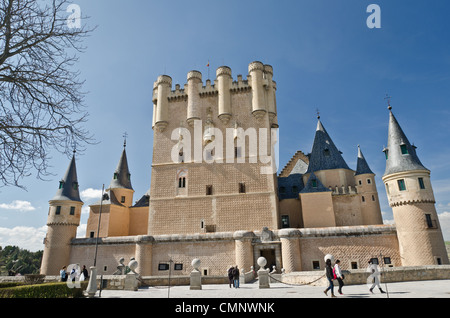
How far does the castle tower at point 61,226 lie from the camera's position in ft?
89.7

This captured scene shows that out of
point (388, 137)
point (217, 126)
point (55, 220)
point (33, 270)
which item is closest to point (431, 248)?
point (388, 137)

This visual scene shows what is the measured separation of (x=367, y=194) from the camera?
29.7 metres

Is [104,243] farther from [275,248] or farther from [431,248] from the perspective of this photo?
[431,248]

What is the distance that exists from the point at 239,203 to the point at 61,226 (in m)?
17.5

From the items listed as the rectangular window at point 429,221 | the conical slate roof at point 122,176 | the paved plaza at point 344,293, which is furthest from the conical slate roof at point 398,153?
the conical slate roof at point 122,176

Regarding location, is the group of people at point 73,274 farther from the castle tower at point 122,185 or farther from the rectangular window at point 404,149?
the rectangular window at point 404,149

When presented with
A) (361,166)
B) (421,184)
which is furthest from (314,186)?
(421,184)

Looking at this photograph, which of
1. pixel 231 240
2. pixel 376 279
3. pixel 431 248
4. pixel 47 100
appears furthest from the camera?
pixel 231 240

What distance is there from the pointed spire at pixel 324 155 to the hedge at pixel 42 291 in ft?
84.1

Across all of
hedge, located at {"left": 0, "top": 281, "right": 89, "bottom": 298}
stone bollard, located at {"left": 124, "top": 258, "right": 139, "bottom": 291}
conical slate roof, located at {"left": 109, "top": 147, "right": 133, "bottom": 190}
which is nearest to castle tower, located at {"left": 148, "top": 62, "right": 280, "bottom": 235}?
conical slate roof, located at {"left": 109, "top": 147, "right": 133, "bottom": 190}

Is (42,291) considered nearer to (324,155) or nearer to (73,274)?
(73,274)

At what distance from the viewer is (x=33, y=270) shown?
55938 mm

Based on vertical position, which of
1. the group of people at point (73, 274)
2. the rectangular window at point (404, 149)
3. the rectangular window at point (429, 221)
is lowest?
the group of people at point (73, 274)

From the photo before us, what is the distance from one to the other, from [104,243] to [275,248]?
1582 centimetres
